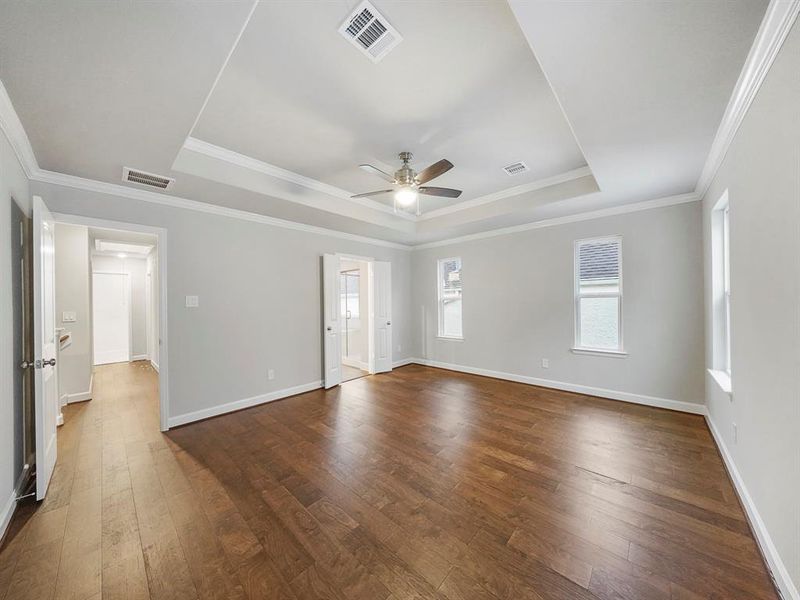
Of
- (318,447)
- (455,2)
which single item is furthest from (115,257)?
(455,2)

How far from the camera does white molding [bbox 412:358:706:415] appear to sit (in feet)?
11.4

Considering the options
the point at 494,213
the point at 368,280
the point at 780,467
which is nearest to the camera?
the point at 780,467

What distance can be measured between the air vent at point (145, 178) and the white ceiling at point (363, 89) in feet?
0.25

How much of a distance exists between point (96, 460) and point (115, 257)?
627cm

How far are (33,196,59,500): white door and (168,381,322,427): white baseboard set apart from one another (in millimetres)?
953

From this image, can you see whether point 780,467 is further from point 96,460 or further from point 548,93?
point 96,460

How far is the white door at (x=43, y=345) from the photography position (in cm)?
206

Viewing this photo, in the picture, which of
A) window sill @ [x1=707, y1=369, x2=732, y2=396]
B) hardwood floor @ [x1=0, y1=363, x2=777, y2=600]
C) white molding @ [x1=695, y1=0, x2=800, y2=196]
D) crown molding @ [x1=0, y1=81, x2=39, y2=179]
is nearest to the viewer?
white molding @ [x1=695, y1=0, x2=800, y2=196]

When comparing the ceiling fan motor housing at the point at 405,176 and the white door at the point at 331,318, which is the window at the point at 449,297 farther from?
the ceiling fan motor housing at the point at 405,176

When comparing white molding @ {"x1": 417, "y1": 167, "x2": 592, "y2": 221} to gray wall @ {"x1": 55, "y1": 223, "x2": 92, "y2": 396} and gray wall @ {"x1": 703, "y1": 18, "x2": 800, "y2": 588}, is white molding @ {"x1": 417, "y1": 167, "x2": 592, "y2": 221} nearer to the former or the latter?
gray wall @ {"x1": 703, "y1": 18, "x2": 800, "y2": 588}

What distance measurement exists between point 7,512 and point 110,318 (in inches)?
263

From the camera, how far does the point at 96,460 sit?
2602 mm

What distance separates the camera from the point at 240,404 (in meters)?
3.76

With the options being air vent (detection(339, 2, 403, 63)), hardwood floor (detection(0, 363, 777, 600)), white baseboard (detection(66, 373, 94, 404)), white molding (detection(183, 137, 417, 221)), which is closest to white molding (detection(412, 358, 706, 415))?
hardwood floor (detection(0, 363, 777, 600))
